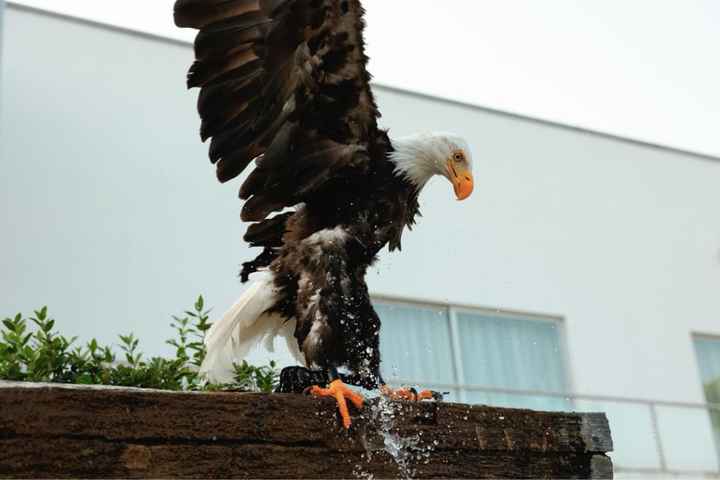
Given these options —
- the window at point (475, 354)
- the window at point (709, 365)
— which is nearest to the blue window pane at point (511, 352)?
the window at point (475, 354)

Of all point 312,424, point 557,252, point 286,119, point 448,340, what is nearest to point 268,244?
point 286,119

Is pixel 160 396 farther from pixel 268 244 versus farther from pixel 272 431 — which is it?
pixel 268 244

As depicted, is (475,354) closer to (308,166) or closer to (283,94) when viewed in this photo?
(308,166)

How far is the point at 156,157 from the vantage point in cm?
792

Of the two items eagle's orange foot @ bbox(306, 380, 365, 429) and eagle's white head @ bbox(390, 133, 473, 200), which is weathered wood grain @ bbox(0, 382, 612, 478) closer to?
eagle's orange foot @ bbox(306, 380, 365, 429)

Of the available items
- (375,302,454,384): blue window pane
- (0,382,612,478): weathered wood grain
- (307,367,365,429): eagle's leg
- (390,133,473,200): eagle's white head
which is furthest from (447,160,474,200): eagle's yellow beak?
(375,302,454,384): blue window pane

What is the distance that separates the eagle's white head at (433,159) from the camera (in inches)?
175

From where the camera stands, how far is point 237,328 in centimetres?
457

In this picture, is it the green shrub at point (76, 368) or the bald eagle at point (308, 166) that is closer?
the green shrub at point (76, 368)

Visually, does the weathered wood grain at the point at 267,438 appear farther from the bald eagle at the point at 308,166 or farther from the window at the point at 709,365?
the window at the point at 709,365

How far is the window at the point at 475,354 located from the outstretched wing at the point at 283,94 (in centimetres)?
435

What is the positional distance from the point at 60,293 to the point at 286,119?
3.57 metres

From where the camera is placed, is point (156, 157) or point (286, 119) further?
point (156, 157)

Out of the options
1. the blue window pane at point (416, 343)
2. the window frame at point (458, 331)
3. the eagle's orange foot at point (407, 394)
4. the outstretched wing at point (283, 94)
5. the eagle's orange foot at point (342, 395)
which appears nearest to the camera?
the eagle's orange foot at point (342, 395)
